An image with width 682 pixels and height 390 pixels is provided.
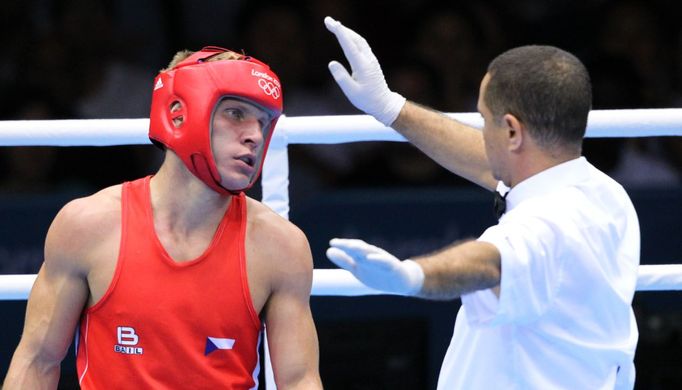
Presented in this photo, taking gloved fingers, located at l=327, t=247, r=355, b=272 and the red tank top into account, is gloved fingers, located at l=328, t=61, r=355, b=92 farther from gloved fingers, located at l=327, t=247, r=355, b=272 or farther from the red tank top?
gloved fingers, located at l=327, t=247, r=355, b=272

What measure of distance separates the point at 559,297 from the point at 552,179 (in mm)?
241

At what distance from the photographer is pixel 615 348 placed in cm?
239

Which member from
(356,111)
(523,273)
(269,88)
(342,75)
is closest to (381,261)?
(523,273)

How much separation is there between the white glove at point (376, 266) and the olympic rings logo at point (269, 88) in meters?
0.64

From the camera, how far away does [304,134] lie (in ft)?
9.71

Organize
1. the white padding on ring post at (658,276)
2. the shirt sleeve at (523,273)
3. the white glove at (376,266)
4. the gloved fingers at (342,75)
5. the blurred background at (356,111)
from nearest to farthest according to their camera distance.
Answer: the white glove at (376,266) → the shirt sleeve at (523,273) → the gloved fingers at (342,75) → the white padding on ring post at (658,276) → the blurred background at (356,111)

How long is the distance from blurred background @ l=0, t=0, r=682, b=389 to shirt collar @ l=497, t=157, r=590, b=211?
160 centimetres

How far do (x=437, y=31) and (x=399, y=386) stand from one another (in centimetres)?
204

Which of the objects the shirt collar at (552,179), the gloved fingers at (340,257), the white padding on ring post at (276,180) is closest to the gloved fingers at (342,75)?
the white padding on ring post at (276,180)

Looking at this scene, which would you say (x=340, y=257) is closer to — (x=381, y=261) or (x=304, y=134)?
(x=381, y=261)

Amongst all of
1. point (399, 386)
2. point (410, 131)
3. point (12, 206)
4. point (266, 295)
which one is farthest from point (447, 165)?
point (12, 206)

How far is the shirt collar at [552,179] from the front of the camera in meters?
2.38

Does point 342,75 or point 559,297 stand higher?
point 342,75

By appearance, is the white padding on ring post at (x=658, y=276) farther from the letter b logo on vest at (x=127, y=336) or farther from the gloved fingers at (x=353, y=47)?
the letter b logo on vest at (x=127, y=336)
